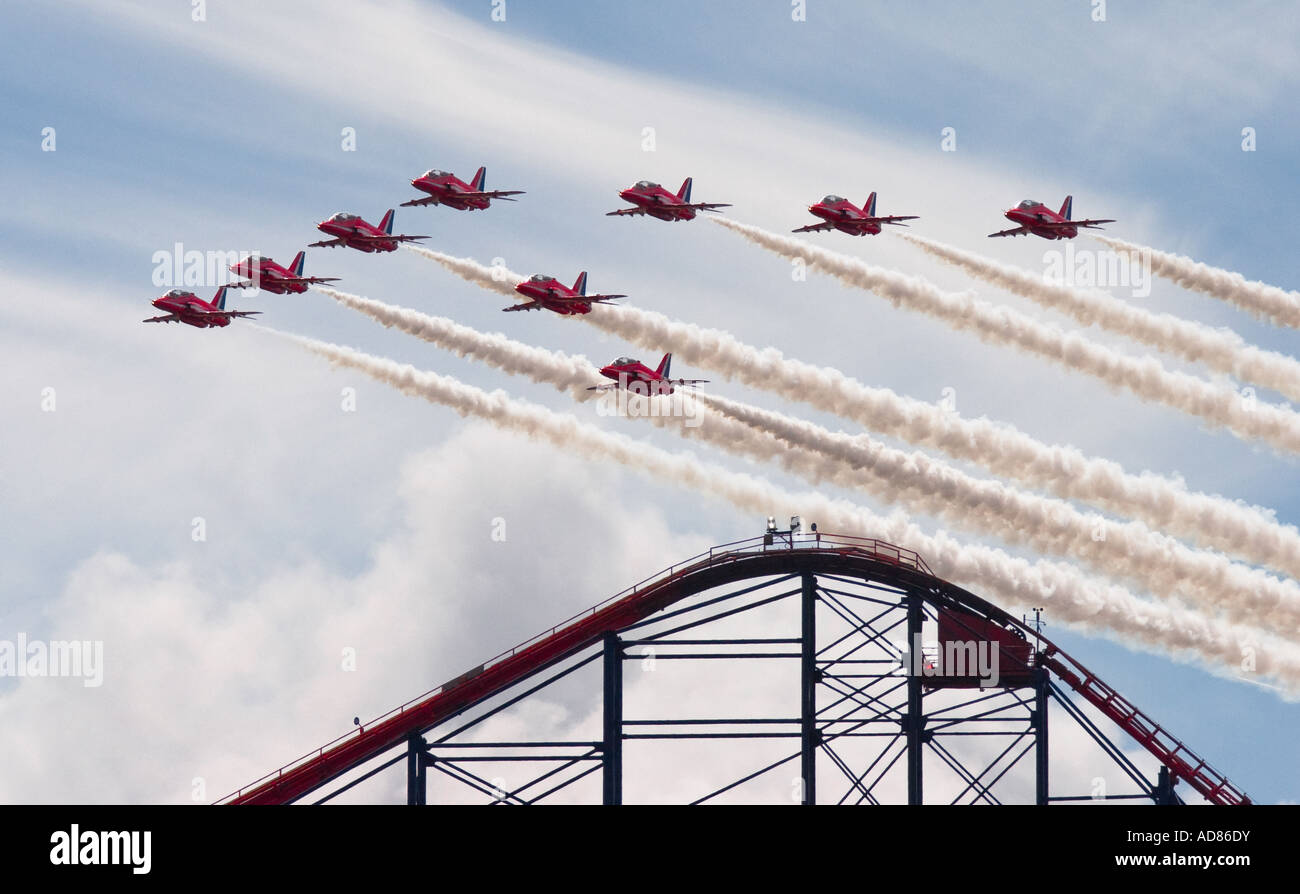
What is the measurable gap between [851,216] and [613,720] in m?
29.5

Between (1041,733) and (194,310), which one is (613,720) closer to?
(1041,733)

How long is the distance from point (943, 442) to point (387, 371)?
→ 2817cm

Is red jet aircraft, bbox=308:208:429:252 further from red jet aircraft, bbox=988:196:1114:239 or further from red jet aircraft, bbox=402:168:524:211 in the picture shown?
red jet aircraft, bbox=988:196:1114:239

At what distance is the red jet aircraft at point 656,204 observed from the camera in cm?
11375

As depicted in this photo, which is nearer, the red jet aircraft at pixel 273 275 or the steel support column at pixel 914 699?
the steel support column at pixel 914 699

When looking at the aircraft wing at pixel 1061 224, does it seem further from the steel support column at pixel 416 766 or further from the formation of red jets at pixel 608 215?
the steel support column at pixel 416 766

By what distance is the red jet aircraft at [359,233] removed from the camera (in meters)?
119

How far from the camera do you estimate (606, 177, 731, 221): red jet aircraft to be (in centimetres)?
11375

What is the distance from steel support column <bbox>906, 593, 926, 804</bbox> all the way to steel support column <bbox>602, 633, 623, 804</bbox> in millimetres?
12027

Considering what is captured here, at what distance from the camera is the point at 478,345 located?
12319 centimetres

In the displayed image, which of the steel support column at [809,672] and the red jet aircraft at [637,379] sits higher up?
the red jet aircraft at [637,379]

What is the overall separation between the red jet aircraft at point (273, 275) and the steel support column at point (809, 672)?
33682 millimetres

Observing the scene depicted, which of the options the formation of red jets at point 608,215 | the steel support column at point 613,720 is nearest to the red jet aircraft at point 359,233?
the formation of red jets at point 608,215
